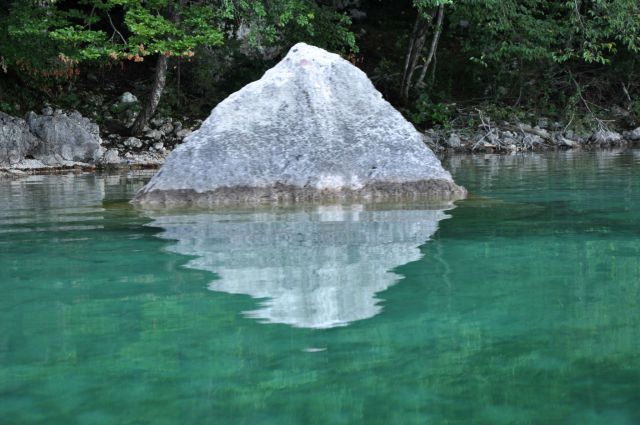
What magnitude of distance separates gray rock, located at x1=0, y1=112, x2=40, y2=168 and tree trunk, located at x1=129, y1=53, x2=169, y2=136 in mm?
2951

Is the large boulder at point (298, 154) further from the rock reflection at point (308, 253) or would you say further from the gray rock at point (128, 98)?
the gray rock at point (128, 98)

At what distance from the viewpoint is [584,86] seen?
22078 mm

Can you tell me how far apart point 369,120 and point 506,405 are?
573 centimetres

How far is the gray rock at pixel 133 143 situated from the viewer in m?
17.1

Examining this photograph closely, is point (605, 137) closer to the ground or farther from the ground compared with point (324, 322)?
farther from the ground

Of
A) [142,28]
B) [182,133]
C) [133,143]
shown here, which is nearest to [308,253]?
[142,28]

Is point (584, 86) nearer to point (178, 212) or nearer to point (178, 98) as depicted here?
point (178, 98)

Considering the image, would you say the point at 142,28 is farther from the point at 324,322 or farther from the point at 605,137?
the point at 324,322

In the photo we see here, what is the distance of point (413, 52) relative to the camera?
844 inches

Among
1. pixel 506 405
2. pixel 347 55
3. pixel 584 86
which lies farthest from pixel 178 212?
pixel 584 86

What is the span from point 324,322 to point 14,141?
12.8 m

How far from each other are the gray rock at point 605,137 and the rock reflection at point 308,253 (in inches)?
565

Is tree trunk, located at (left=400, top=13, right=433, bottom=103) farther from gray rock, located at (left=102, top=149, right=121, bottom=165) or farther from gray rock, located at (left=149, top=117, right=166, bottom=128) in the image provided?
gray rock, located at (left=102, top=149, right=121, bottom=165)

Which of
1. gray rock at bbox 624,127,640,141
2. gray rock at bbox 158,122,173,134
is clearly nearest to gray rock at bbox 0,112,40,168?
gray rock at bbox 158,122,173,134
